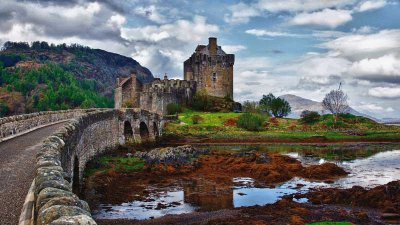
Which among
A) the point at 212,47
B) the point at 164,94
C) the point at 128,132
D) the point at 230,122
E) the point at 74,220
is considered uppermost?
the point at 212,47

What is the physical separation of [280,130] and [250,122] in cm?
525

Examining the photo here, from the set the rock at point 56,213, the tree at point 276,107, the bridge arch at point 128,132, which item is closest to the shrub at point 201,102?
the tree at point 276,107

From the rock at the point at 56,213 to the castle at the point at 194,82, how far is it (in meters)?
73.9

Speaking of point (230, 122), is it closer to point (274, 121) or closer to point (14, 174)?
point (274, 121)

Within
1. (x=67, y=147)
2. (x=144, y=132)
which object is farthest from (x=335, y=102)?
(x=67, y=147)

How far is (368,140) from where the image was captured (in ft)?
206

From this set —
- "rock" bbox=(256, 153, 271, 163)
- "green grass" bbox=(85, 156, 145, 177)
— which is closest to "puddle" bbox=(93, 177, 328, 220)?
"green grass" bbox=(85, 156, 145, 177)

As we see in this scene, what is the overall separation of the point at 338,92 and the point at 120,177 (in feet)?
224

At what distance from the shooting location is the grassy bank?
63.1 meters

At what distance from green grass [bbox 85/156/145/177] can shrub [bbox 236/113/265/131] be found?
1229 inches

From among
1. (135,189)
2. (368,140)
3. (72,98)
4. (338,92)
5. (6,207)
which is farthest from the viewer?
(72,98)

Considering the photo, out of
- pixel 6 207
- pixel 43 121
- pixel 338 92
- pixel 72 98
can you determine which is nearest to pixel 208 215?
pixel 6 207

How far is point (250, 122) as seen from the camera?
67375 millimetres

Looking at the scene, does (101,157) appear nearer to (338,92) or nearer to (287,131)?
(287,131)
